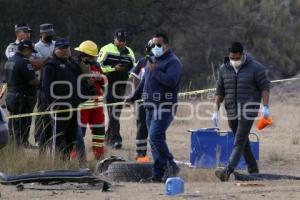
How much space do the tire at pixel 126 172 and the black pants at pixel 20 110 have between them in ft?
8.15

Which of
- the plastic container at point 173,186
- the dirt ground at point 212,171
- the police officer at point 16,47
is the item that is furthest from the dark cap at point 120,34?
the plastic container at point 173,186

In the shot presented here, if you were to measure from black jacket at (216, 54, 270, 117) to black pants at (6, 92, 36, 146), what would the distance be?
3540 mm

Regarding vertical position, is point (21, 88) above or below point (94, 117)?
above

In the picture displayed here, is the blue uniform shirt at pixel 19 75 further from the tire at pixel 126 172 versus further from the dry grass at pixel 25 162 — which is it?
the tire at pixel 126 172

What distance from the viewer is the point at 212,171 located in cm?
1313

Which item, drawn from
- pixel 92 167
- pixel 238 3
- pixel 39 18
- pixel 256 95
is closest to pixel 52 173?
pixel 92 167

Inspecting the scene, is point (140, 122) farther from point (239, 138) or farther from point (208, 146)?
point (239, 138)

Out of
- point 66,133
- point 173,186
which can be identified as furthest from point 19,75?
point 173,186

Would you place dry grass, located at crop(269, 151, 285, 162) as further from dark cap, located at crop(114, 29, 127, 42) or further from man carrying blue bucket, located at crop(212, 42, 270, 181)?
dark cap, located at crop(114, 29, 127, 42)

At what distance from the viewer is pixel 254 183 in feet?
37.4

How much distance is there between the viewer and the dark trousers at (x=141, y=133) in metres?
14.7

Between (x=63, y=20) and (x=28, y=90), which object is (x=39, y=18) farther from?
(x=28, y=90)

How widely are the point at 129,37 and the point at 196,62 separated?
2528 millimetres

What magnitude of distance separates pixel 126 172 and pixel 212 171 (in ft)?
4.80
